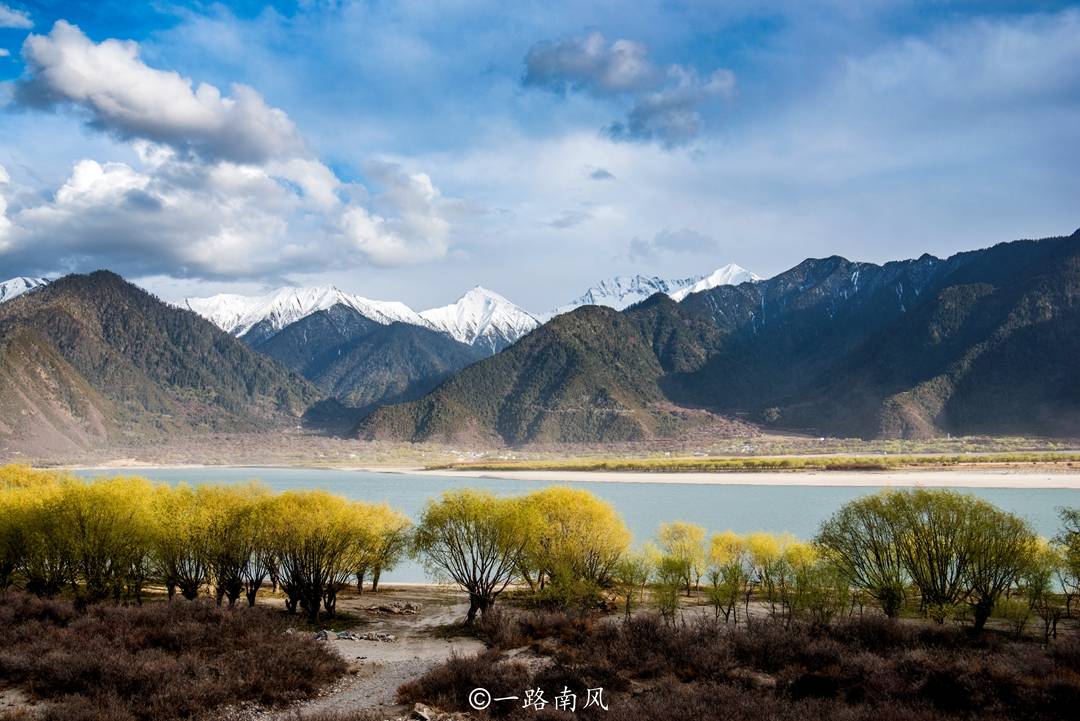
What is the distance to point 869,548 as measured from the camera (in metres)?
39.2

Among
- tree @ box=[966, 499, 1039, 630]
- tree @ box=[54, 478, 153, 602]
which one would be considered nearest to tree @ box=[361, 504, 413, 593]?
tree @ box=[54, 478, 153, 602]

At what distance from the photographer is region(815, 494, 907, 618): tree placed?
1469 inches

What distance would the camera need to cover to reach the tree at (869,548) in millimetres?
37312

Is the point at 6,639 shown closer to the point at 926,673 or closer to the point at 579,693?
the point at 579,693

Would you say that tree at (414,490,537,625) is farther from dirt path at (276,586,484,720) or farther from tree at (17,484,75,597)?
tree at (17,484,75,597)

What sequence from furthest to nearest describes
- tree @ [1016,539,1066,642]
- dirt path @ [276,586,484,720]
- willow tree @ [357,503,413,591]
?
willow tree @ [357,503,413,591], tree @ [1016,539,1066,642], dirt path @ [276,586,484,720]

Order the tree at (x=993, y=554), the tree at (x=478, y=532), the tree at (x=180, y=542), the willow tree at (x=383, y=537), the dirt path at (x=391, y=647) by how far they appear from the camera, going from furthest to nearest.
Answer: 1. the willow tree at (x=383, y=537)
2. the tree at (x=478, y=532)
3. the tree at (x=180, y=542)
4. the tree at (x=993, y=554)
5. the dirt path at (x=391, y=647)

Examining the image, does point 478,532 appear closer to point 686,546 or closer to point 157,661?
point 686,546

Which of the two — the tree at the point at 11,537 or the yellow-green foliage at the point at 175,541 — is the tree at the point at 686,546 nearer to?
the yellow-green foliage at the point at 175,541

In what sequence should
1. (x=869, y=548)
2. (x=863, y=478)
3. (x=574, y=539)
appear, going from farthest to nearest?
(x=863, y=478), (x=574, y=539), (x=869, y=548)

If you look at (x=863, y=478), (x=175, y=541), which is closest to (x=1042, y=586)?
(x=175, y=541)

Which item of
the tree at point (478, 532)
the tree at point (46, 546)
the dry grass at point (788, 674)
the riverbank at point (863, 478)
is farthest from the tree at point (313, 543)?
the riverbank at point (863, 478)

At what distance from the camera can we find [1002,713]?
1936cm

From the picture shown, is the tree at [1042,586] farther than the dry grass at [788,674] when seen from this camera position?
Yes
